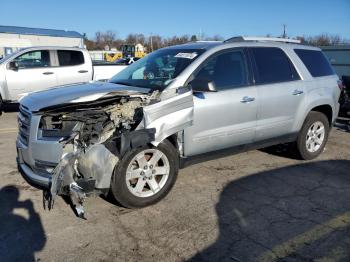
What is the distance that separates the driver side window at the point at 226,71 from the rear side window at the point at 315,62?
1.33 metres

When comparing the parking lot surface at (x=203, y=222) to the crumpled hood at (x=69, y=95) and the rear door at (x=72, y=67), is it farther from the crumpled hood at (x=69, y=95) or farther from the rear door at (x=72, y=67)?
the rear door at (x=72, y=67)

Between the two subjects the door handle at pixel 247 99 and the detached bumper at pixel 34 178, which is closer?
the detached bumper at pixel 34 178

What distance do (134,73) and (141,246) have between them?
263cm

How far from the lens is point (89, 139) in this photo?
368 centimetres

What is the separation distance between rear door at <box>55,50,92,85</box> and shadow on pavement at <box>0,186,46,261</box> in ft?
21.9

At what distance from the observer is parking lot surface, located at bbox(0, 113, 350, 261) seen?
3.17 m

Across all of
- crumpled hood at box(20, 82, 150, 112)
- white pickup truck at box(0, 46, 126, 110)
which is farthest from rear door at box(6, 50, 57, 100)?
crumpled hood at box(20, 82, 150, 112)

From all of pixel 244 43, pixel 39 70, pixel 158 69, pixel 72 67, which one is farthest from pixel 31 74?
pixel 244 43

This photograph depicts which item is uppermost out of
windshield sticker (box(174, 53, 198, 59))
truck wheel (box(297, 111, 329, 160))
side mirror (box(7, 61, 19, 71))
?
windshield sticker (box(174, 53, 198, 59))

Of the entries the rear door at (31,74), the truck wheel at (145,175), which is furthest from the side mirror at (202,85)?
the rear door at (31,74)

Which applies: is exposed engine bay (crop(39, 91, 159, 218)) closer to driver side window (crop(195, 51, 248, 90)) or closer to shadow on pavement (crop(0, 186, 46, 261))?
shadow on pavement (crop(0, 186, 46, 261))

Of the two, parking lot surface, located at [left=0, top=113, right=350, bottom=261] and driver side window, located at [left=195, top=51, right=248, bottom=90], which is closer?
parking lot surface, located at [left=0, top=113, right=350, bottom=261]

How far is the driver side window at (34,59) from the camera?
10.0 meters

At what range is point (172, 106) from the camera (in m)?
Result: 3.93
